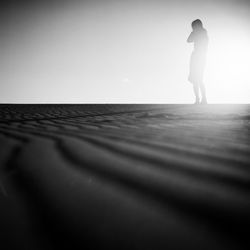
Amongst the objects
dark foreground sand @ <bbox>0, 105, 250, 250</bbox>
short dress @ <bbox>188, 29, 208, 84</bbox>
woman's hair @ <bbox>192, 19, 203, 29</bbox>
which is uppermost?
woman's hair @ <bbox>192, 19, 203, 29</bbox>

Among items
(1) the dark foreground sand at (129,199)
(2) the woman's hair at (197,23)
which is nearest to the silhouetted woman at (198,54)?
(2) the woman's hair at (197,23)

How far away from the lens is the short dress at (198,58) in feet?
19.3

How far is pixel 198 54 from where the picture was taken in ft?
19.8

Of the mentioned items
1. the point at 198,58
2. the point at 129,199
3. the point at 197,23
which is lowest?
the point at 129,199

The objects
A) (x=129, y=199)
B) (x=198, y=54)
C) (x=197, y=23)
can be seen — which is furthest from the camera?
(x=198, y=54)

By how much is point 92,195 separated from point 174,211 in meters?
0.24

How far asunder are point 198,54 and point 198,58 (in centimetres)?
10

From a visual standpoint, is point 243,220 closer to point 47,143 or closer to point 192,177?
point 192,177

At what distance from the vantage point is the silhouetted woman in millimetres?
5848

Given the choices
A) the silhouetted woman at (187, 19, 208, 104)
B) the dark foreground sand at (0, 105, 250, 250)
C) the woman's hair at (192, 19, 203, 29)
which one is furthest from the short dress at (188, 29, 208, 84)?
the dark foreground sand at (0, 105, 250, 250)

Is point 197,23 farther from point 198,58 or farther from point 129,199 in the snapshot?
point 129,199

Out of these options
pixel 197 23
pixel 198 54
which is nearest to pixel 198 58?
pixel 198 54

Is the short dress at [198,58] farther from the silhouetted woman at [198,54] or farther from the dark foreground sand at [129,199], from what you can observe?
the dark foreground sand at [129,199]

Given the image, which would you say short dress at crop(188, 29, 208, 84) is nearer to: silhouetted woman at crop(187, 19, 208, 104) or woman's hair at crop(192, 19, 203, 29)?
silhouetted woman at crop(187, 19, 208, 104)
